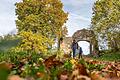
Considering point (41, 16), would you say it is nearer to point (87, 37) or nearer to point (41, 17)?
point (41, 17)

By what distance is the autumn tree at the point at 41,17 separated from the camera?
49531 millimetres

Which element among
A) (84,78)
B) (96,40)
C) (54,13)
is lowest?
(84,78)

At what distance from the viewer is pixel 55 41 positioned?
5328 centimetres

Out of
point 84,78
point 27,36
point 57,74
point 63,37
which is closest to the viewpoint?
point 84,78

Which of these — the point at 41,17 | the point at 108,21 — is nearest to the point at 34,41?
the point at 41,17

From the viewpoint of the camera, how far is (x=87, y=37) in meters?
54.3

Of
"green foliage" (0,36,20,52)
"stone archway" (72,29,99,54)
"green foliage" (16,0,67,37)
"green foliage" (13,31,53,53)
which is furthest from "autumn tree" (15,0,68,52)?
"green foliage" (0,36,20,52)

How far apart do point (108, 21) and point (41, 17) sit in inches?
323

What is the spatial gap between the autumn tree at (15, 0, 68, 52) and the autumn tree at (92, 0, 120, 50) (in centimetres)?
486

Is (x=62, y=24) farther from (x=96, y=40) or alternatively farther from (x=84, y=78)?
(x=84, y=78)

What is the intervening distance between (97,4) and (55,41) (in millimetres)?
7421

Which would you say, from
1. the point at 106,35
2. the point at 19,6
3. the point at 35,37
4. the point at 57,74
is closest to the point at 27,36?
the point at 35,37

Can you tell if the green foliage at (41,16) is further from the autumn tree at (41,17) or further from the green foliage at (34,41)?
the green foliage at (34,41)

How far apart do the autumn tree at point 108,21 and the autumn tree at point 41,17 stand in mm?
4862
